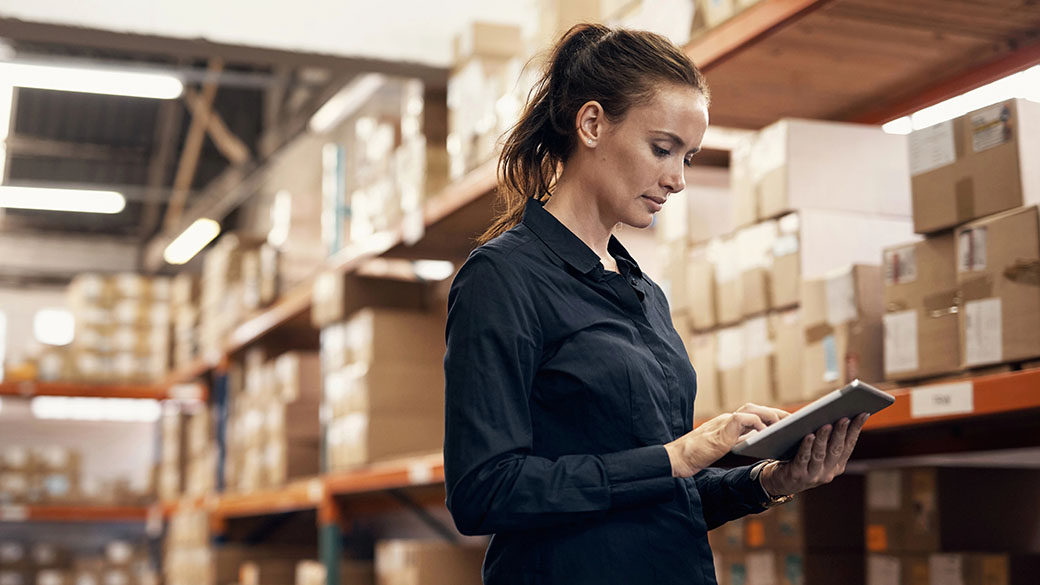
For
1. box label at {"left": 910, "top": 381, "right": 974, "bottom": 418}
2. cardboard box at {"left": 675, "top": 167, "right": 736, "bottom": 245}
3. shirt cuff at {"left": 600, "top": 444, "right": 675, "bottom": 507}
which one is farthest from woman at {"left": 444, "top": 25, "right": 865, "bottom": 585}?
cardboard box at {"left": 675, "top": 167, "right": 736, "bottom": 245}

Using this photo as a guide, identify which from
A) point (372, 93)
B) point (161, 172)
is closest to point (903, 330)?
point (372, 93)

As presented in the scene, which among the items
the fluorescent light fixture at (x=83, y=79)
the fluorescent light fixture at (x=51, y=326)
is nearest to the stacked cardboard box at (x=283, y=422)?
the fluorescent light fixture at (x=83, y=79)

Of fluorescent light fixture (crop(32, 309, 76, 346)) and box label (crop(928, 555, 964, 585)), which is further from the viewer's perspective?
fluorescent light fixture (crop(32, 309, 76, 346))

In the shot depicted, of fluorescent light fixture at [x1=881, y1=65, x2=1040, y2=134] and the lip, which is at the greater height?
fluorescent light fixture at [x1=881, y1=65, x2=1040, y2=134]

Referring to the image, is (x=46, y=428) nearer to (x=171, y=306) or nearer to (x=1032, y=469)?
(x=171, y=306)

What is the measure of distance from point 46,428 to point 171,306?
4088 mm

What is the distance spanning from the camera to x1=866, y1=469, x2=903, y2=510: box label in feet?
8.38

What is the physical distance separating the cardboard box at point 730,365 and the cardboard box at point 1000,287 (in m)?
0.69

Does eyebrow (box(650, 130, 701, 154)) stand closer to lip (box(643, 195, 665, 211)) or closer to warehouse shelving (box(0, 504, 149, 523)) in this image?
lip (box(643, 195, 665, 211))

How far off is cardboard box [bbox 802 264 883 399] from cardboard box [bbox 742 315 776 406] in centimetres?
16

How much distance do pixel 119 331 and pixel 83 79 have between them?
3.38m

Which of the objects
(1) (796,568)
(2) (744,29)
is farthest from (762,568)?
(2) (744,29)

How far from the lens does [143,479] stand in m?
12.4

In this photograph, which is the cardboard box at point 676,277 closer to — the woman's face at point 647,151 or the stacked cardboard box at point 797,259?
the stacked cardboard box at point 797,259
